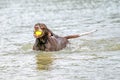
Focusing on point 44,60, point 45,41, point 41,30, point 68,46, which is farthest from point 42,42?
point 68,46

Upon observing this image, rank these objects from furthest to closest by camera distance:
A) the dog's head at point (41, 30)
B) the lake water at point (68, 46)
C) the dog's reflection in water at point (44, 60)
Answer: the dog's head at point (41, 30), the dog's reflection in water at point (44, 60), the lake water at point (68, 46)

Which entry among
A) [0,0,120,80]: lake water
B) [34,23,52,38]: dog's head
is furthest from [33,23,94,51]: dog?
[0,0,120,80]: lake water

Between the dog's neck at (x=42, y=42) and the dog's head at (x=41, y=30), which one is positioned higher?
the dog's head at (x=41, y=30)

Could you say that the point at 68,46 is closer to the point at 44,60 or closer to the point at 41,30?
the point at 41,30

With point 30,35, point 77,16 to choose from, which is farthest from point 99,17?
point 30,35

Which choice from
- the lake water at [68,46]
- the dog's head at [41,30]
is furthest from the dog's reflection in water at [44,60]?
the dog's head at [41,30]

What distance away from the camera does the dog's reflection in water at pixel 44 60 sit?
34.1 feet

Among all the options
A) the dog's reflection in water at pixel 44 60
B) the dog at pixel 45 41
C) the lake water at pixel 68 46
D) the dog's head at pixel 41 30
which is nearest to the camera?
the lake water at pixel 68 46

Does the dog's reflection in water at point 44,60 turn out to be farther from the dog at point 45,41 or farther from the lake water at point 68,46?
the dog at point 45,41

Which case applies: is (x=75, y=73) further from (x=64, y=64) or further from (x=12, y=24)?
(x=12, y=24)

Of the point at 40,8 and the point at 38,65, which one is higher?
the point at 40,8

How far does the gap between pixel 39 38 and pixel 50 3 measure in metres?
12.4

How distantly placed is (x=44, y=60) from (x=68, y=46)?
166cm

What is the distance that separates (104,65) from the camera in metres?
10.2
